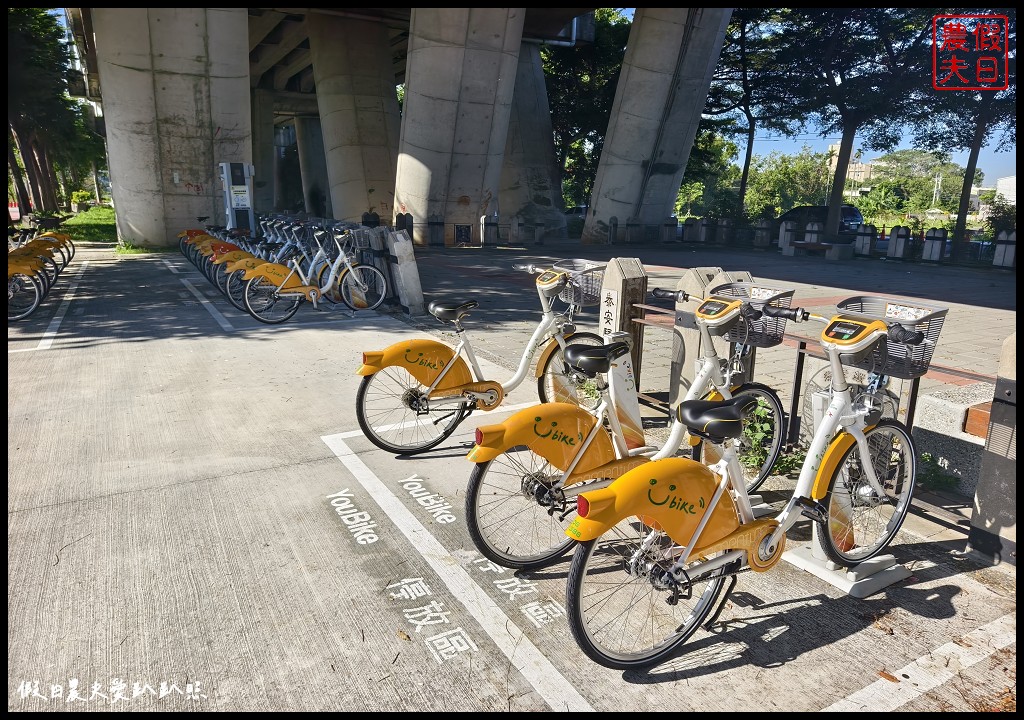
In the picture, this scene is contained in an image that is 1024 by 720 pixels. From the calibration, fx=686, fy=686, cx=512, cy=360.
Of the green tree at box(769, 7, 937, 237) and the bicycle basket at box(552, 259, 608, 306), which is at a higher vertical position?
the green tree at box(769, 7, 937, 237)

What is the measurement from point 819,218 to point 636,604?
27886 mm

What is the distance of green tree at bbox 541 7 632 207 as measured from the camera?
33969 millimetres

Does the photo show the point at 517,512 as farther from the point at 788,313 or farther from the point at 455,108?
the point at 455,108

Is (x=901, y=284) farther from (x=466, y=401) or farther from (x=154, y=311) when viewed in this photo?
(x=154, y=311)

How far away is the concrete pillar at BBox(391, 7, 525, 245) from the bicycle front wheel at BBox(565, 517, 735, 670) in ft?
66.4

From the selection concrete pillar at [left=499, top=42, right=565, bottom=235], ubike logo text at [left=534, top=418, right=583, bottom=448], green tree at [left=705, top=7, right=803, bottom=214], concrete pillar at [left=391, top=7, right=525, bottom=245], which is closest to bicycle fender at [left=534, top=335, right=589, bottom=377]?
ubike logo text at [left=534, top=418, right=583, bottom=448]

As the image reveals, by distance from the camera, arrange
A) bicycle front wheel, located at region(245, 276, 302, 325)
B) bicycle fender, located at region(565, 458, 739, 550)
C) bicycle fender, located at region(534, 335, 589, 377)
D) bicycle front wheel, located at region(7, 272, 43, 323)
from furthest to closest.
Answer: bicycle front wheel, located at region(7, 272, 43, 323) → bicycle front wheel, located at region(245, 276, 302, 325) → bicycle fender, located at region(534, 335, 589, 377) → bicycle fender, located at region(565, 458, 739, 550)

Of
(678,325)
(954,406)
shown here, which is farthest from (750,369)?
(954,406)

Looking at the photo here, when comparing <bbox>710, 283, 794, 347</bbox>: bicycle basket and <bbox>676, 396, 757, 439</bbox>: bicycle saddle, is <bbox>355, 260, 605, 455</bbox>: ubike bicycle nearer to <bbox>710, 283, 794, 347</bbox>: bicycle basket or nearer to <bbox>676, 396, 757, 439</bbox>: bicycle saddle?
<bbox>710, 283, 794, 347</bbox>: bicycle basket

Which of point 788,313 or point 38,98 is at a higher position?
point 38,98

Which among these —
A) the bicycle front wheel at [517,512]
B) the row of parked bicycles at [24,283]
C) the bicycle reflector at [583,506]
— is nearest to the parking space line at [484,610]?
the bicycle front wheel at [517,512]

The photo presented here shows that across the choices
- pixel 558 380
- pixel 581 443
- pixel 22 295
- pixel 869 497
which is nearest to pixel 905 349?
pixel 869 497

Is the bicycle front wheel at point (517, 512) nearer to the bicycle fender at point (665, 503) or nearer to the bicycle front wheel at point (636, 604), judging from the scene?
the bicycle front wheel at point (636, 604)

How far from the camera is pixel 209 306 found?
11.0 m
